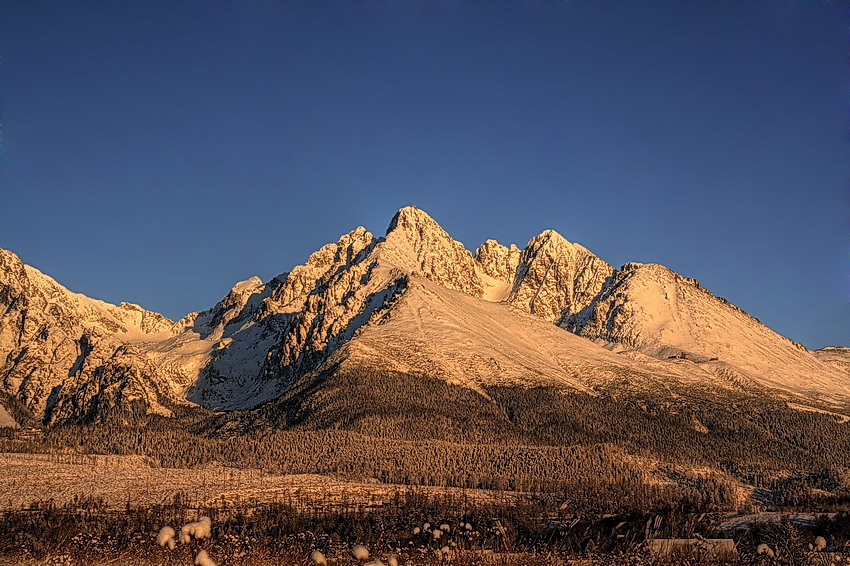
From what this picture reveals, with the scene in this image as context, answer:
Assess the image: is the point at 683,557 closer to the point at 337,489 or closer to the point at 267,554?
the point at 267,554

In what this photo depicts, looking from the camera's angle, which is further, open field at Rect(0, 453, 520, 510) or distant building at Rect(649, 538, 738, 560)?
open field at Rect(0, 453, 520, 510)

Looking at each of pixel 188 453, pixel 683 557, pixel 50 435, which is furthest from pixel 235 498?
pixel 50 435

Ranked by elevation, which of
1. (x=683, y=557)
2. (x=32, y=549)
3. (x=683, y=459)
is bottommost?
(x=32, y=549)

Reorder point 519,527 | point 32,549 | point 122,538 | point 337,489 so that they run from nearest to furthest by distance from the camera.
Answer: point 32,549 → point 122,538 → point 519,527 → point 337,489

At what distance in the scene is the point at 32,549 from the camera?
53.2 meters

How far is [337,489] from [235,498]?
19100 millimetres

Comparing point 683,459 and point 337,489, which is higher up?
point 683,459

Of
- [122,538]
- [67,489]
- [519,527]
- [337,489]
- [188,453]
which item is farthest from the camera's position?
[188,453]

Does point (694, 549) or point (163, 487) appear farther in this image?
point (163, 487)

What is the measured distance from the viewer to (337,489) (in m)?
112

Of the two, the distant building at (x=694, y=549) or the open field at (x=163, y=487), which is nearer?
the distant building at (x=694, y=549)

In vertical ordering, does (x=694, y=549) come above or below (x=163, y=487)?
above

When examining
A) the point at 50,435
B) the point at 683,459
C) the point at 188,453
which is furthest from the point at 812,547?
the point at 50,435

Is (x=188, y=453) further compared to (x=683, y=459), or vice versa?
(x=683, y=459)
